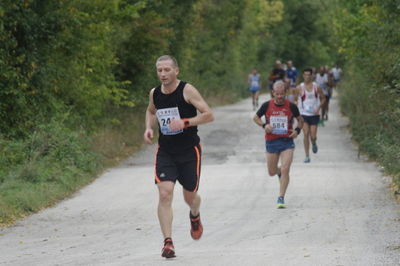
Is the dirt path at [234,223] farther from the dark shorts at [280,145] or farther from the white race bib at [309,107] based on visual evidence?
the white race bib at [309,107]

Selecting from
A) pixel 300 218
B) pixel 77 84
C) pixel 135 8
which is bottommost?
pixel 300 218

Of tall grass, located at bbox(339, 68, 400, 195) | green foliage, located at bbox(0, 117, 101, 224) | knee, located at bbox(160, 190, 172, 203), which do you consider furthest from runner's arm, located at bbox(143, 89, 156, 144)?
tall grass, located at bbox(339, 68, 400, 195)

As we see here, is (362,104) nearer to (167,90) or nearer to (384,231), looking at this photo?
(384,231)

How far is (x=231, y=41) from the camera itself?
170 feet

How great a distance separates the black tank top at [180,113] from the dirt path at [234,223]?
44.5 inches

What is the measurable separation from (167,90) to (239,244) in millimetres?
2029

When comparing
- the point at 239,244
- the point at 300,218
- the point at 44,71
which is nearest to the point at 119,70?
the point at 44,71

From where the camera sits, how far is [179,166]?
28.8 ft

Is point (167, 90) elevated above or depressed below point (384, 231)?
above

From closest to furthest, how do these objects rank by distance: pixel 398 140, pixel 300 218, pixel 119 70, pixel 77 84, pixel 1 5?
pixel 300 218
pixel 398 140
pixel 1 5
pixel 77 84
pixel 119 70

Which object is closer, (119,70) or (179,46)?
(119,70)

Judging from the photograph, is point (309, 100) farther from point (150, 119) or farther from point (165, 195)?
point (165, 195)

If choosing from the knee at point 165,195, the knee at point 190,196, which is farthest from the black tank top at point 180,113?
the knee at point 190,196

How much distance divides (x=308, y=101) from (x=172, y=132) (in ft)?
33.8
